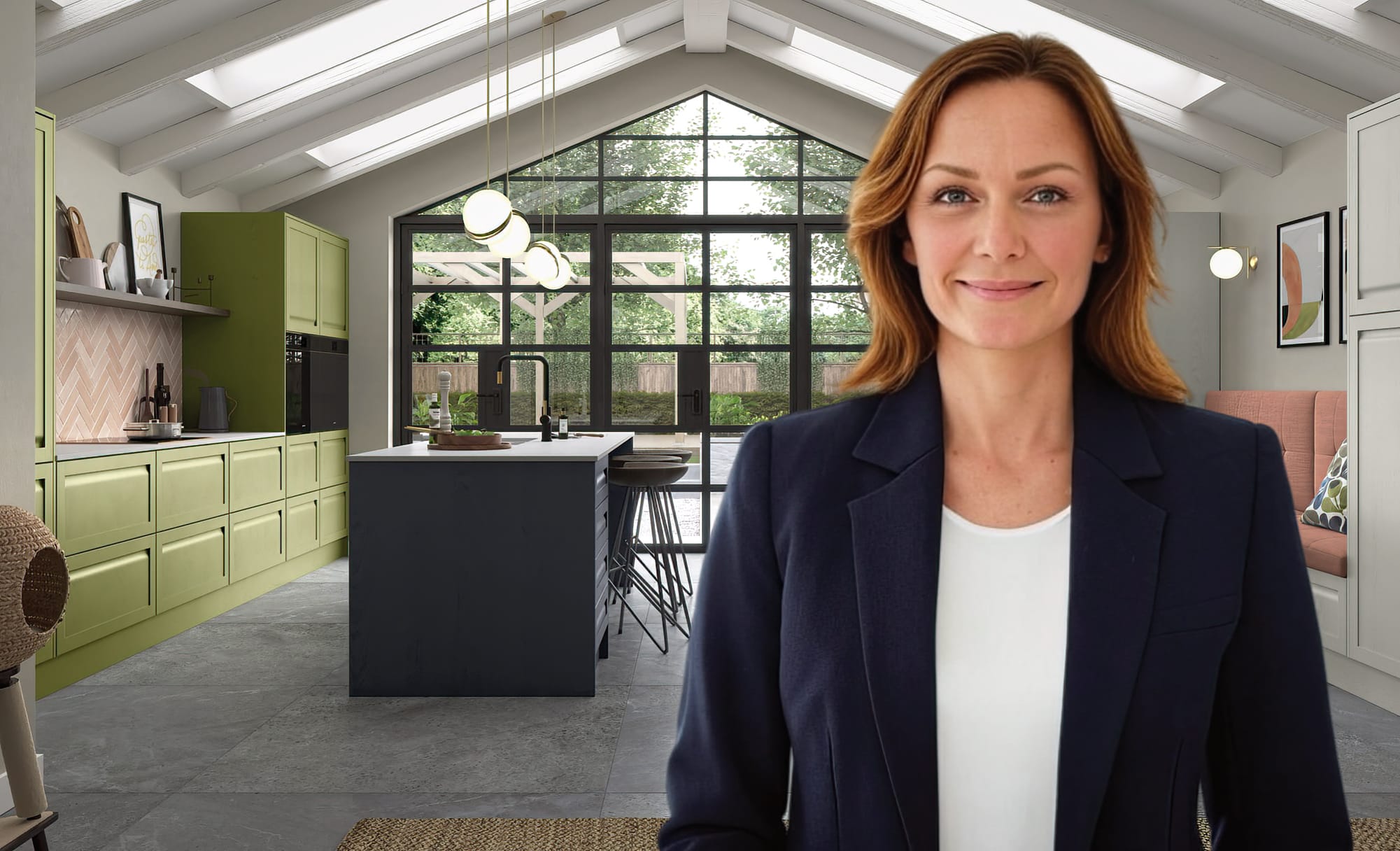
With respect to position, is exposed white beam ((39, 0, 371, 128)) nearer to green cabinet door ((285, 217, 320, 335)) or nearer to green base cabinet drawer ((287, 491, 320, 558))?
green cabinet door ((285, 217, 320, 335))

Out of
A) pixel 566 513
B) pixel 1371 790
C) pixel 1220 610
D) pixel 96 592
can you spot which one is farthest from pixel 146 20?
pixel 1371 790

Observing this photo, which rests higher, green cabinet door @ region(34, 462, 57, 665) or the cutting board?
the cutting board

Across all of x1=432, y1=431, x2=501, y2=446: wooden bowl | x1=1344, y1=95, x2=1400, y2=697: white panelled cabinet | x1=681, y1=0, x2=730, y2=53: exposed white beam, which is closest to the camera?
x1=1344, y1=95, x2=1400, y2=697: white panelled cabinet

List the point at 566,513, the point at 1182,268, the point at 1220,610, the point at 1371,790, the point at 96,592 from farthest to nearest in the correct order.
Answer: the point at 1182,268 → the point at 96,592 → the point at 566,513 → the point at 1371,790 → the point at 1220,610

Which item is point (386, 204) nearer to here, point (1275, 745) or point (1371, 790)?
point (1371, 790)

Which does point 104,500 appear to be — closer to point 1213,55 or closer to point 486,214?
point 486,214

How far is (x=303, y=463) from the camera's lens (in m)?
6.33

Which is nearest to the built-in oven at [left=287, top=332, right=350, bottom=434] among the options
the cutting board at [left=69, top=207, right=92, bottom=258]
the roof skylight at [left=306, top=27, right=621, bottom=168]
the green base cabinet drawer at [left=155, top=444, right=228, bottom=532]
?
the green base cabinet drawer at [left=155, top=444, right=228, bottom=532]

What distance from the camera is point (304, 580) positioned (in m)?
6.25

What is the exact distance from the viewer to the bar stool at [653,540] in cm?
436

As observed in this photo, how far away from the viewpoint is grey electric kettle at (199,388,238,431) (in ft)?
19.1

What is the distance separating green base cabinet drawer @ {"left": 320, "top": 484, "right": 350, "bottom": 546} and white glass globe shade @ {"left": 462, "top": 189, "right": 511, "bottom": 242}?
3.62 metres

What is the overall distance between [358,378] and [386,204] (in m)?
1.33


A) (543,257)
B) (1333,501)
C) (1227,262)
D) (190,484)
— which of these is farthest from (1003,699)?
(1227,262)
